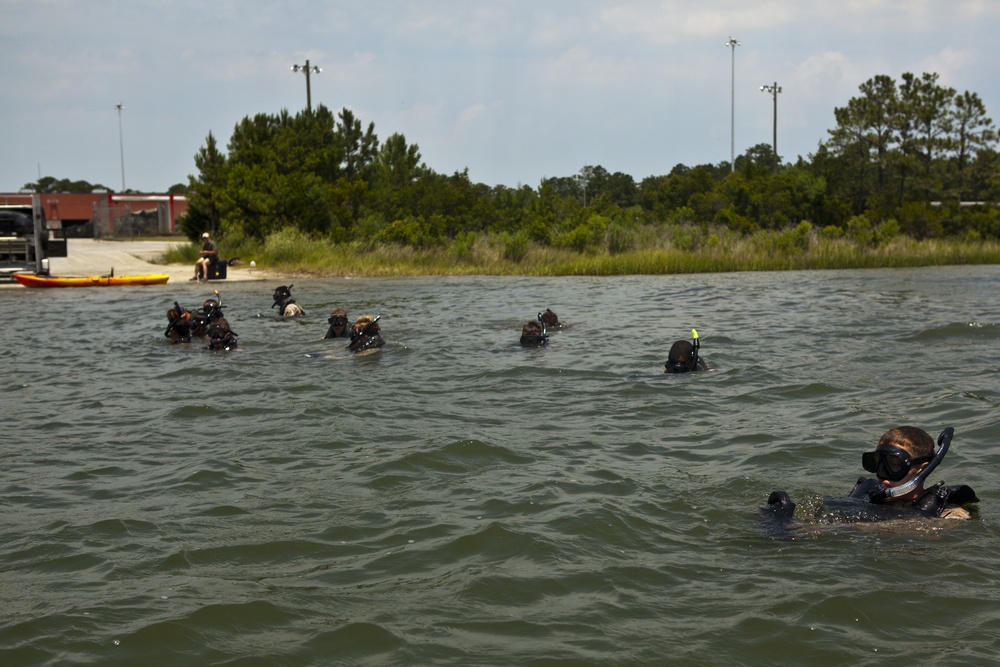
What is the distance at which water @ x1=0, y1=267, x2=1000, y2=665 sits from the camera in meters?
5.55

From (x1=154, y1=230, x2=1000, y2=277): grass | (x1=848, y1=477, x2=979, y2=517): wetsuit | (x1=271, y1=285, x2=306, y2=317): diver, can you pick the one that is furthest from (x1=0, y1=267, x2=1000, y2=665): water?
(x1=154, y1=230, x2=1000, y2=277): grass

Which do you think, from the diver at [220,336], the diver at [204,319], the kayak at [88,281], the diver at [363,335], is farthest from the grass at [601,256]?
the diver at [363,335]

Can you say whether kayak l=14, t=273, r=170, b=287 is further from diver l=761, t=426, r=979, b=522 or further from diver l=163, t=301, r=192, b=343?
diver l=761, t=426, r=979, b=522

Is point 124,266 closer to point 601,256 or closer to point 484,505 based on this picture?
point 601,256

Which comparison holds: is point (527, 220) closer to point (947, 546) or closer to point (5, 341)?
point (5, 341)

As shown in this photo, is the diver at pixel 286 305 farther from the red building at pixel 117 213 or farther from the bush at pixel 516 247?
the red building at pixel 117 213

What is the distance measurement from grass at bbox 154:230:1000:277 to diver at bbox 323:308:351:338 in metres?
16.1

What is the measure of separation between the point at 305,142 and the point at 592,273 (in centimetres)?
1857

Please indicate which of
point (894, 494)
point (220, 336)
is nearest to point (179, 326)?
point (220, 336)

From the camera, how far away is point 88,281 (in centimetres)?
2866

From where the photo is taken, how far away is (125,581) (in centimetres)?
635

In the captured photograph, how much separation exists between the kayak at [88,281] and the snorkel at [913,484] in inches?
989

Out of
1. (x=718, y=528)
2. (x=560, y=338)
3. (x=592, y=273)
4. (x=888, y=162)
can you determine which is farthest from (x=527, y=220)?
(x=718, y=528)

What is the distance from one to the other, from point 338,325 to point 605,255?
18839 mm
